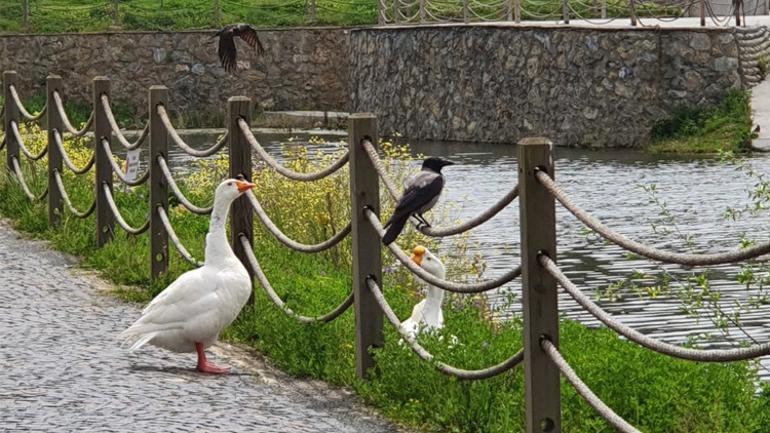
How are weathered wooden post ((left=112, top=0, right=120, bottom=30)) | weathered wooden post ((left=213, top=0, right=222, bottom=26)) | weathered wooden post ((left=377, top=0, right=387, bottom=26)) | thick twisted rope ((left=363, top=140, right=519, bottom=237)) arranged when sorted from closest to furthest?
1. thick twisted rope ((left=363, top=140, right=519, bottom=237))
2. weathered wooden post ((left=377, top=0, right=387, bottom=26))
3. weathered wooden post ((left=112, top=0, right=120, bottom=30))
4. weathered wooden post ((left=213, top=0, right=222, bottom=26))

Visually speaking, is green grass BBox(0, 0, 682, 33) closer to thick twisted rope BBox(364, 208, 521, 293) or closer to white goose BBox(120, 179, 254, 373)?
white goose BBox(120, 179, 254, 373)

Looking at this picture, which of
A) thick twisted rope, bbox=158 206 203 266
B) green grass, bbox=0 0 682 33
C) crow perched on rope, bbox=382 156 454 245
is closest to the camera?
crow perched on rope, bbox=382 156 454 245

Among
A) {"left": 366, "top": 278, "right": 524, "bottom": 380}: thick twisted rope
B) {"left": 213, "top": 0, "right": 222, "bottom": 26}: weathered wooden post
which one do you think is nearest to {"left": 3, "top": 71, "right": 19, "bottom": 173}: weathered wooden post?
{"left": 366, "top": 278, "right": 524, "bottom": 380}: thick twisted rope

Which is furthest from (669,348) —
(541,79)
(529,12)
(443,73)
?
(529,12)

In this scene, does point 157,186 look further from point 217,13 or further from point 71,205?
point 217,13

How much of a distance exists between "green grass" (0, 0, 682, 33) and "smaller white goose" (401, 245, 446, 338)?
25998mm

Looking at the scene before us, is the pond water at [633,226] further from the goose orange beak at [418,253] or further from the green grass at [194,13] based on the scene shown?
the green grass at [194,13]

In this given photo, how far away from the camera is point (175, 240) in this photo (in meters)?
9.12

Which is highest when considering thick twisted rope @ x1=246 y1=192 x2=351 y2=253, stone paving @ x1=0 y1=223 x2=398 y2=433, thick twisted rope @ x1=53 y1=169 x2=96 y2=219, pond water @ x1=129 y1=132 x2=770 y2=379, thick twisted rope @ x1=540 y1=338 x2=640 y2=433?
thick twisted rope @ x1=246 y1=192 x2=351 y2=253

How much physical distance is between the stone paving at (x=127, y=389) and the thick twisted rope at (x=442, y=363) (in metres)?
0.29

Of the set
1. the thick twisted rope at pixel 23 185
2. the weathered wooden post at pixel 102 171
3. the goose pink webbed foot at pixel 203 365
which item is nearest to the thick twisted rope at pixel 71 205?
the weathered wooden post at pixel 102 171

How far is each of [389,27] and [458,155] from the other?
5.96 m

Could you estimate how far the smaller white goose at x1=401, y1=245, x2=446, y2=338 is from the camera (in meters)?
6.99

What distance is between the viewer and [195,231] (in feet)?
37.8
